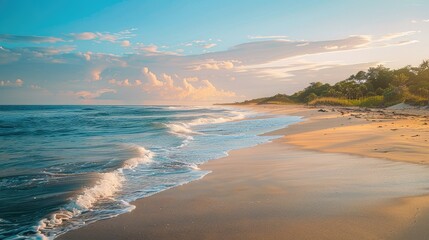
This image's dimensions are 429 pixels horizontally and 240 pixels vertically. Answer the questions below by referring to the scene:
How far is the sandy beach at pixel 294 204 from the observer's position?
3453mm

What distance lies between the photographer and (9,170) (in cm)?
790

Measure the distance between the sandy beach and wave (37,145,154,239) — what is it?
1.66 ft

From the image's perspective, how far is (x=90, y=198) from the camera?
5242mm

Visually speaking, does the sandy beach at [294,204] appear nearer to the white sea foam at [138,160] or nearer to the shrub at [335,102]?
the white sea foam at [138,160]

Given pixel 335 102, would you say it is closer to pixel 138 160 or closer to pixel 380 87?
pixel 380 87

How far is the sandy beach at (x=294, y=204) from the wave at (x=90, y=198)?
1.66 feet

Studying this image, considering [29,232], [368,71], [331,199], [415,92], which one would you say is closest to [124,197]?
[29,232]

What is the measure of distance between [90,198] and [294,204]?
3.31 m

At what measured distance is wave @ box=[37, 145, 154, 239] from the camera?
4.18 m

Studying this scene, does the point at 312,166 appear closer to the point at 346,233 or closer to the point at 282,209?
the point at 282,209

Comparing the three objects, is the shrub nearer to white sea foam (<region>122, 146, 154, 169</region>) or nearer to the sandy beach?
white sea foam (<region>122, 146, 154, 169</region>)

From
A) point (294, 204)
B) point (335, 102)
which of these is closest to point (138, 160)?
point (294, 204)

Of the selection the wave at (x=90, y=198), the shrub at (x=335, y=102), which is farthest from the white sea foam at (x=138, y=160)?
the shrub at (x=335, y=102)

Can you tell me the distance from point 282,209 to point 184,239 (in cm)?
148
